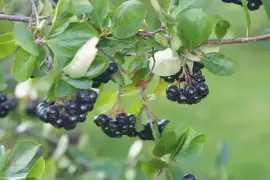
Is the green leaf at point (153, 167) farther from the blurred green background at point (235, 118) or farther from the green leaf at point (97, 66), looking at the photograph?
the blurred green background at point (235, 118)

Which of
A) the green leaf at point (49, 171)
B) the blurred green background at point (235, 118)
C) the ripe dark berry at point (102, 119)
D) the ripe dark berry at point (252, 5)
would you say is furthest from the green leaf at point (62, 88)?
the blurred green background at point (235, 118)

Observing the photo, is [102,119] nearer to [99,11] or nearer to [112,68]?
[112,68]

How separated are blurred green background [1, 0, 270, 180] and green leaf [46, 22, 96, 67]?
256 cm

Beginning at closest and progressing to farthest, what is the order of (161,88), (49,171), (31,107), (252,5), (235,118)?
1. (252,5)
2. (161,88)
3. (49,171)
4. (31,107)
5. (235,118)

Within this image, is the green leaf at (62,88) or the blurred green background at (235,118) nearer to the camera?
the green leaf at (62,88)

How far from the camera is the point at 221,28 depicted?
1306 mm

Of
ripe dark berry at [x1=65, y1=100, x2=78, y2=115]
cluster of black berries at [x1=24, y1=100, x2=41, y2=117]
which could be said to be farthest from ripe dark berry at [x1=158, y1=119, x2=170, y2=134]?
cluster of black berries at [x1=24, y1=100, x2=41, y2=117]

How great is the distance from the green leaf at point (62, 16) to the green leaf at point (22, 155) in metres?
0.20

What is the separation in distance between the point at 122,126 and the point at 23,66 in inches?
12.9

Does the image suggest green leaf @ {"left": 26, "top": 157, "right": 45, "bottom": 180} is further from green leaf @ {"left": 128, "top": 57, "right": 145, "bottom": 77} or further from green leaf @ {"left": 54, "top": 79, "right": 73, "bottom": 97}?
green leaf @ {"left": 128, "top": 57, "right": 145, "bottom": 77}

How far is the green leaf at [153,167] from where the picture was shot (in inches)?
47.9

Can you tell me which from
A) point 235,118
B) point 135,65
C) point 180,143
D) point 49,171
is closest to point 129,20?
point 135,65

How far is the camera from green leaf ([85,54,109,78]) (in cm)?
115

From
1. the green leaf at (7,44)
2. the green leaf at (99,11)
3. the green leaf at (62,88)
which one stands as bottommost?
the green leaf at (62,88)
